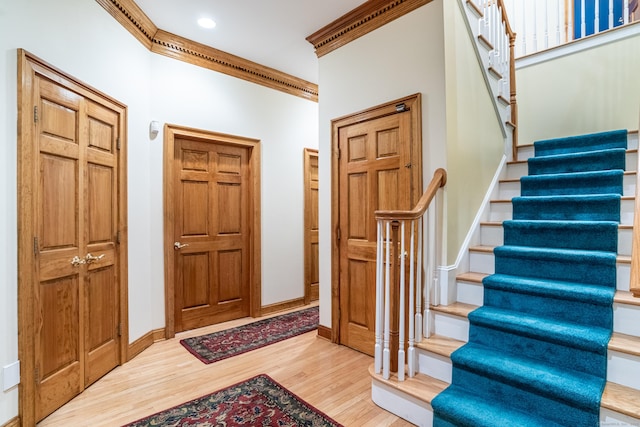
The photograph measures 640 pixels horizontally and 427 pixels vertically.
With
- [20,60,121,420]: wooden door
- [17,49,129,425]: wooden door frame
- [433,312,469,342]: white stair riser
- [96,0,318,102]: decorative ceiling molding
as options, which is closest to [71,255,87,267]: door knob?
[20,60,121,420]: wooden door

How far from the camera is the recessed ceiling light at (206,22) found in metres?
2.89

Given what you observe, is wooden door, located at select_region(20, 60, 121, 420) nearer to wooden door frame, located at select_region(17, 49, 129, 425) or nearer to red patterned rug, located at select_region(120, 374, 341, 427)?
wooden door frame, located at select_region(17, 49, 129, 425)

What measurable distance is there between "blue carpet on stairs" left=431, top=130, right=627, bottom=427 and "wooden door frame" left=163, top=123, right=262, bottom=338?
2407 mm

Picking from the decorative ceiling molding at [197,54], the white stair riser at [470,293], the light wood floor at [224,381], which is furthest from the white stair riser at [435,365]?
the decorative ceiling molding at [197,54]

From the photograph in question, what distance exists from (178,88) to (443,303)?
3.08 meters

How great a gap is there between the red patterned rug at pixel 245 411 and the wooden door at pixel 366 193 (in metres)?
0.91

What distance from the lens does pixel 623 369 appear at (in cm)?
155

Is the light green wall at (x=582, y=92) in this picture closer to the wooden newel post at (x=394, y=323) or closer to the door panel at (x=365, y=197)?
the door panel at (x=365, y=197)

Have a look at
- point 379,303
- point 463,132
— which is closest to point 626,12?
point 463,132

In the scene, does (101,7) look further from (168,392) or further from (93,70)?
(168,392)

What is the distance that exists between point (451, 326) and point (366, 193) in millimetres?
1225

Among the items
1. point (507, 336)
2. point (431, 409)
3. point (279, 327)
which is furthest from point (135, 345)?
point (507, 336)

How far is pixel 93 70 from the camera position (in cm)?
232

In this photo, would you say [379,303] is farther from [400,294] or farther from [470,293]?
[470,293]
